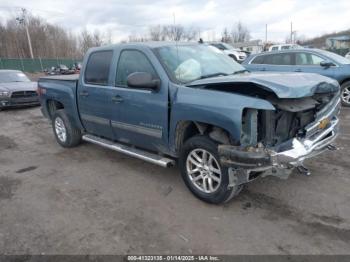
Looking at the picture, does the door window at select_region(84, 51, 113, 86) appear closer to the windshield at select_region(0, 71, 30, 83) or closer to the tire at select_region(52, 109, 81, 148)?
the tire at select_region(52, 109, 81, 148)

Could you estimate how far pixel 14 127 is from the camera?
8.90 m

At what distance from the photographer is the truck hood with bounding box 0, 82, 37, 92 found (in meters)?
11.4

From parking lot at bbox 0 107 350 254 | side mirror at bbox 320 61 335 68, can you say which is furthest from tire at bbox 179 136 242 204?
side mirror at bbox 320 61 335 68

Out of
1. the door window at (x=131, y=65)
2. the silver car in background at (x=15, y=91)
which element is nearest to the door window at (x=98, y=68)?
the door window at (x=131, y=65)

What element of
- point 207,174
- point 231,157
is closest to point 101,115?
point 207,174

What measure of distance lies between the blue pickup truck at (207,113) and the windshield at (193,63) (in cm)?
2

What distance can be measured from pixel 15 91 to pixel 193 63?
Answer: 9373 millimetres

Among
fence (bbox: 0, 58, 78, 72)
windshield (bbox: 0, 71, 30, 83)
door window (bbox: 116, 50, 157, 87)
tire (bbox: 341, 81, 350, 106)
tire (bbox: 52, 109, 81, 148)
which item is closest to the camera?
door window (bbox: 116, 50, 157, 87)

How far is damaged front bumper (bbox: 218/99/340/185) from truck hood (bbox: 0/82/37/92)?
1049cm

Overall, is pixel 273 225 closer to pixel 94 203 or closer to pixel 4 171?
pixel 94 203

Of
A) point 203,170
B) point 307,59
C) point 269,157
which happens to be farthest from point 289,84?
point 307,59

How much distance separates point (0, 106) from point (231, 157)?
10.7 metres

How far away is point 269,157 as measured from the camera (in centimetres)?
309

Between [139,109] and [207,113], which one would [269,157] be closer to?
[207,113]
